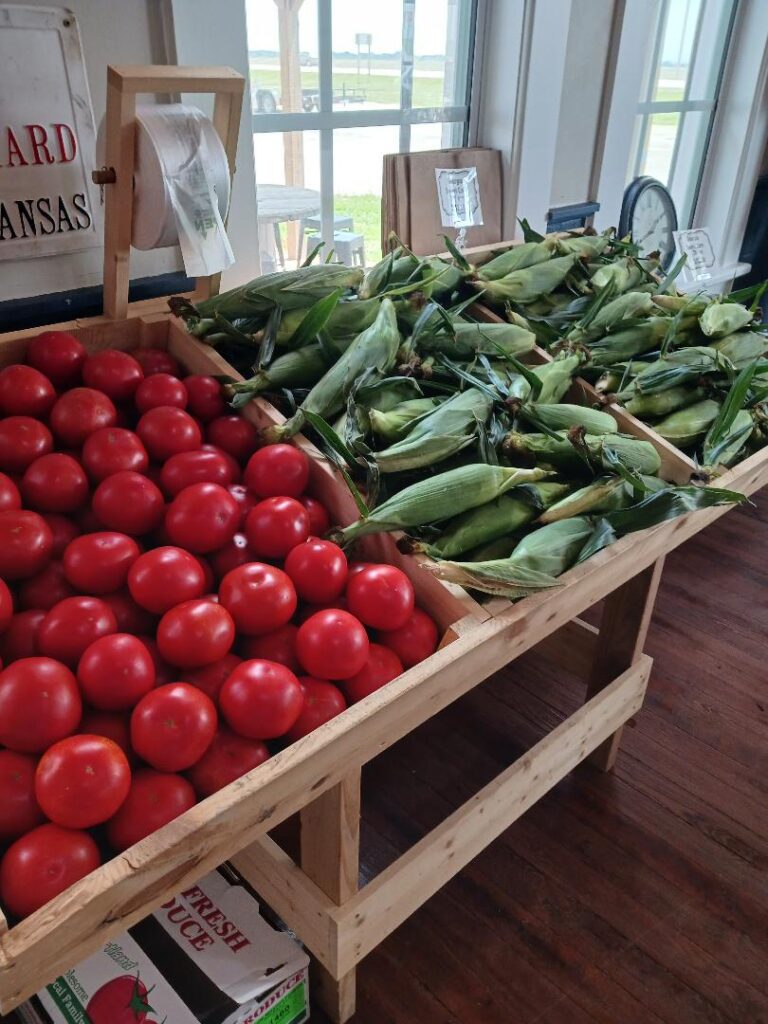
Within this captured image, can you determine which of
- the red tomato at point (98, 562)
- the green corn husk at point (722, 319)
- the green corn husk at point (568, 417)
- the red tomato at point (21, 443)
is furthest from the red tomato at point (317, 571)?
the green corn husk at point (722, 319)

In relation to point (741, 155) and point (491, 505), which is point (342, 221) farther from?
point (741, 155)

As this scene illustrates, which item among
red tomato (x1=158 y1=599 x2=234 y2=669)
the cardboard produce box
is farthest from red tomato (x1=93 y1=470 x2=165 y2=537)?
the cardboard produce box

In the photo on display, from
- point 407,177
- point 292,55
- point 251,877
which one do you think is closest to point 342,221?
point 407,177

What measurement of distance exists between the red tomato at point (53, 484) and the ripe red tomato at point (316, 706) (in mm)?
452

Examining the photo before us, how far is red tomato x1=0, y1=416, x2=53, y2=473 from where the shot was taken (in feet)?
3.83

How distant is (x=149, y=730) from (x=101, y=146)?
112 cm

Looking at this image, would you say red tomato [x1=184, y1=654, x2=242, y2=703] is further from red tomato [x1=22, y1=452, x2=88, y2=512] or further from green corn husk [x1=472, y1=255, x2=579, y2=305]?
green corn husk [x1=472, y1=255, x2=579, y2=305]

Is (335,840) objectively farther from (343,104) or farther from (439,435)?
(343,104)

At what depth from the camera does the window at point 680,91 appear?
3574 mm

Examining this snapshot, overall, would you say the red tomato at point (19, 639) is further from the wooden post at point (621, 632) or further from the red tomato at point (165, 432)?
the wooden post at point (621, 632)

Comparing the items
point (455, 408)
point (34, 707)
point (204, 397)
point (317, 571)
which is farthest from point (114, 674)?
point (455, 408)

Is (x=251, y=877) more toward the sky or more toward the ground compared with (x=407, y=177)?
more toward the ground

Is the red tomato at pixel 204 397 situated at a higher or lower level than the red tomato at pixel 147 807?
higher

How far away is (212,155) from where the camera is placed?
1.40 meters
